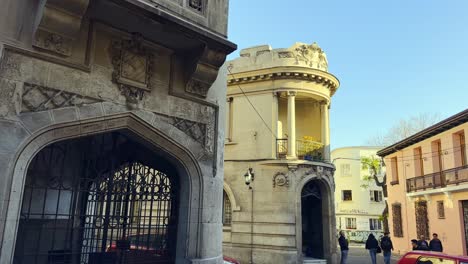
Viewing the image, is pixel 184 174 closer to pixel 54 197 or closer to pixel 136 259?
pixel 136 259

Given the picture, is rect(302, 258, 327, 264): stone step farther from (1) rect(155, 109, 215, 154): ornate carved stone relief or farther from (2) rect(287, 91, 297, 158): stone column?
(1) rect(155, 109, 215, 154): ornate carved stone relief

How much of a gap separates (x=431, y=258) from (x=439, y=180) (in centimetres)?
1523

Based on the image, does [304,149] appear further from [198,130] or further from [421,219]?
[198,130]

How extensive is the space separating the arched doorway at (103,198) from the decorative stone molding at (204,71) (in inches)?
53.7

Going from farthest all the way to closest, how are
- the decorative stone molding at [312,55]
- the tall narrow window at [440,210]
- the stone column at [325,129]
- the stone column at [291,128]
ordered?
the tall narrow window at [440,210]
the stone column at [325,129]
the decorative stone molding at [312,55]
the stone column at [291,128]

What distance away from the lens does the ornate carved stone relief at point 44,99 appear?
4.72 m

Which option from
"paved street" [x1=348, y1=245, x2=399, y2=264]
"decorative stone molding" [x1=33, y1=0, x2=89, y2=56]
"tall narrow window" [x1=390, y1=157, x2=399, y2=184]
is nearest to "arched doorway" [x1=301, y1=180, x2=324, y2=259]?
"paved street" [x1=348, y1=245, x2=399, y2=264]

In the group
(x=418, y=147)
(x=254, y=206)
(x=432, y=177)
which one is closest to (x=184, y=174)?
(x=254, y=206)

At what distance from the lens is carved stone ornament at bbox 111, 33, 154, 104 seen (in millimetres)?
5633

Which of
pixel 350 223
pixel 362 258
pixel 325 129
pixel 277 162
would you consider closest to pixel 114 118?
pixel 277 162

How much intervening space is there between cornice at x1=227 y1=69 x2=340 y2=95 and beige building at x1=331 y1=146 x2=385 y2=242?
2357 centimetres

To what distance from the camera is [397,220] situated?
1041 inches

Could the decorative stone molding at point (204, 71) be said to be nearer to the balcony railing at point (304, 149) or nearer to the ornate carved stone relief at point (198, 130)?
the ornate carved stone relief at point (198, 130)

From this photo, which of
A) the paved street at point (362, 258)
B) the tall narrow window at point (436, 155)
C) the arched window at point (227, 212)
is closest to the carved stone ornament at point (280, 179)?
the arched window at point (227, 212)
